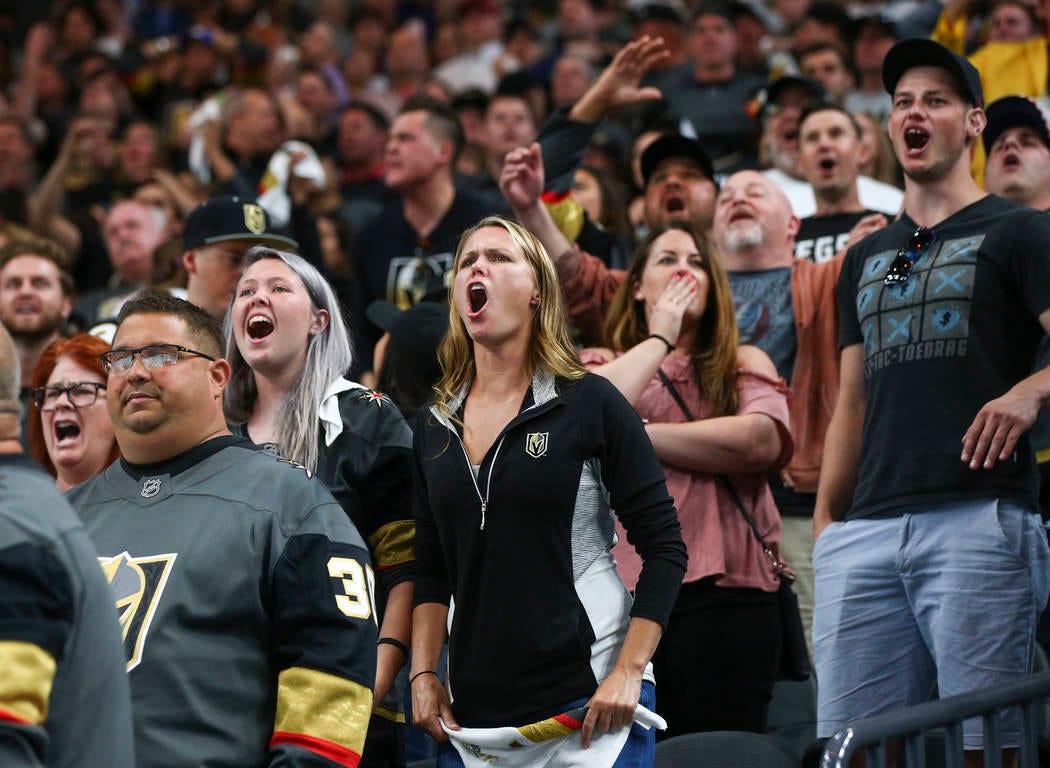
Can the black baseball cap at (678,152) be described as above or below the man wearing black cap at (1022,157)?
above

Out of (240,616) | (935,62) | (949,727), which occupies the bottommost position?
(949,727)

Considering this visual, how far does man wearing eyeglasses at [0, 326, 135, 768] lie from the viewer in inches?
89.4

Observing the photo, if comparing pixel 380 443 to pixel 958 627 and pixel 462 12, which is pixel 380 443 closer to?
pixel 958 627

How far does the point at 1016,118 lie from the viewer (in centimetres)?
523

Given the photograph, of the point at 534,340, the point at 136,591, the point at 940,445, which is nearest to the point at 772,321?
the point at 940,445

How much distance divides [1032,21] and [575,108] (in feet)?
9.42

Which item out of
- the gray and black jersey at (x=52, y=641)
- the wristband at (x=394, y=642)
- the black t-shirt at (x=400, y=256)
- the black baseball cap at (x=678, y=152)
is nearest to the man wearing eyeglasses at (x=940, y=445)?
the wristband at (x=394, y=642)

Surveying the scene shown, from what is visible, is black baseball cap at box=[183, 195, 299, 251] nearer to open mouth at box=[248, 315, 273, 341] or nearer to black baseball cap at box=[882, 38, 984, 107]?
open mouth at box=[248, 315, 273, 341]

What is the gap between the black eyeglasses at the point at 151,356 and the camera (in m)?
3.23

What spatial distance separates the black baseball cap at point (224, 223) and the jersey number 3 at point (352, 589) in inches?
93.8

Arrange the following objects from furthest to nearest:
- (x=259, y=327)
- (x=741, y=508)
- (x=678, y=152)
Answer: (x=678, y=152), (x=741, y=508), (x=259, y=327)

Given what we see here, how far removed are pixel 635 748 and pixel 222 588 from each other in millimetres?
1006

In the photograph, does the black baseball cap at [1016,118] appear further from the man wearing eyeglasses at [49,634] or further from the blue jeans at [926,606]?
the man wearing eyeglasses at [49,634]

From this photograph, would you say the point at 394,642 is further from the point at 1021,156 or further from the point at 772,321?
the point at 1021,156
